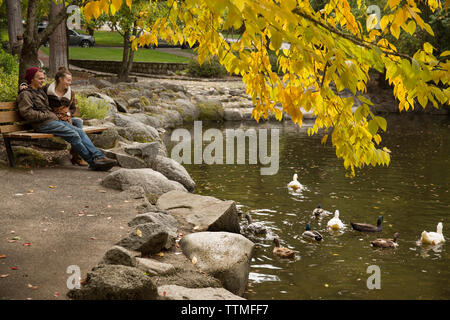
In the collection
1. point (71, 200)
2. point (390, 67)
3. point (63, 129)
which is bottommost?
point (71, 200)

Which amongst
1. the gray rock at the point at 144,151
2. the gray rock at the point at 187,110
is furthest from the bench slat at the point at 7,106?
the gray rock at the point at 187,110

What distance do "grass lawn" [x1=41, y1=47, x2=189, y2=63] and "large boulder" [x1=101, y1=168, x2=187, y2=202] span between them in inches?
1447

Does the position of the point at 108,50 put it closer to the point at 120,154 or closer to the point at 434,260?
the point at 120,154

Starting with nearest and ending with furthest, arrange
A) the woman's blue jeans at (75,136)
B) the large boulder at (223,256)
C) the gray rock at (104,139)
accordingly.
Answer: the large boulder at (223,256)
the woman's blue jeans at (75,136)
the gray rock at (104,139)

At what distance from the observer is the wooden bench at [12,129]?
380 inches

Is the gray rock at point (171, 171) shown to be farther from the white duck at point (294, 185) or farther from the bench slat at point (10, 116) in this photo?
the bench slat at point (10, 116)

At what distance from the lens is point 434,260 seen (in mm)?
8227

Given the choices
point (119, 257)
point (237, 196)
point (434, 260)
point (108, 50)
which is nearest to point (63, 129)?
point (237, 196)

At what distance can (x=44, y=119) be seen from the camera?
1002 cm

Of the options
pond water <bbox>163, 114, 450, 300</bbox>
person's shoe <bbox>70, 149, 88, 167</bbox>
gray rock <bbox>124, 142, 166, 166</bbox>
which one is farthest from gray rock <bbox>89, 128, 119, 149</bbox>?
pond water <bbox>163, 114, 450, 300</bbox>

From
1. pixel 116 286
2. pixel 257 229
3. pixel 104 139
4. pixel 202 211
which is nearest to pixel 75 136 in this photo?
pixel 104 139

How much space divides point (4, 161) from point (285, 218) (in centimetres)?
529

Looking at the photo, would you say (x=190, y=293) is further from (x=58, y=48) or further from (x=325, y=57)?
(x=58, y=48)

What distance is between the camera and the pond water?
7188 mm
